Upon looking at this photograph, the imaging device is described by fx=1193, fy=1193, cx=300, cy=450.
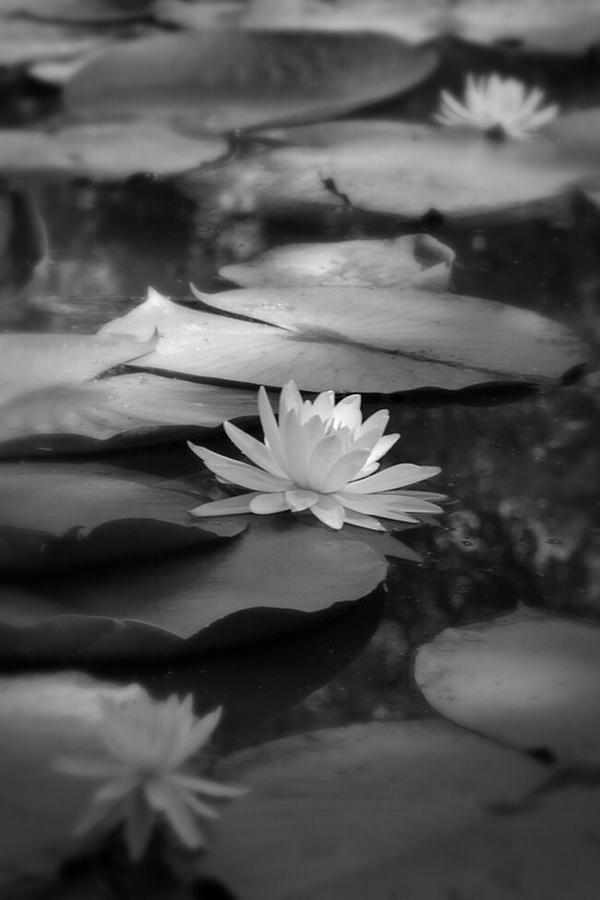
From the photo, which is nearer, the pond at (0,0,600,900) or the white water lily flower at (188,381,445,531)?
the pond at (0,0,600,900)

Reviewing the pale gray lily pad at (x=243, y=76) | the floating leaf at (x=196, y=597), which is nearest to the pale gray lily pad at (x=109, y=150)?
the pale gray lily pad at (x=243, y=76)

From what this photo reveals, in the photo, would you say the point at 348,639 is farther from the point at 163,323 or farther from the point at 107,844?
the point at 163,323

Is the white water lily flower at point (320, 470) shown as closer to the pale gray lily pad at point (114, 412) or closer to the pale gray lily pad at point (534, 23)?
the pale gray lily pad at point (114, 412)

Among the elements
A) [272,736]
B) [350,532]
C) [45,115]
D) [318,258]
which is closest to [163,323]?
[318,258]

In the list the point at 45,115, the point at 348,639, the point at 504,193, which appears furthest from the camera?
the point at 45,115

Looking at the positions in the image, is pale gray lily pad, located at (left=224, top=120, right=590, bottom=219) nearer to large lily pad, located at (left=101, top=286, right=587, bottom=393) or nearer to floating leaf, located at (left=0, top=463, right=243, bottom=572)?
large lily pad, located at (left=101, top=286, right=587, bottom=393)

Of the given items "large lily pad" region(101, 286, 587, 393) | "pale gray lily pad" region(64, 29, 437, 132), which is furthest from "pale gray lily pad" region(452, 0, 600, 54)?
"large lily pad" region(101, 286, 587, 393)
